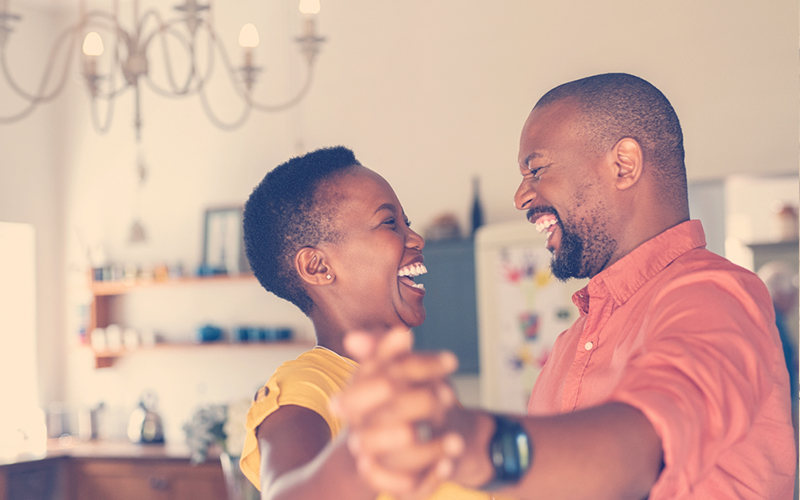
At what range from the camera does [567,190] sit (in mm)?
1332

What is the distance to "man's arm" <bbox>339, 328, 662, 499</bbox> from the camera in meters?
0.58

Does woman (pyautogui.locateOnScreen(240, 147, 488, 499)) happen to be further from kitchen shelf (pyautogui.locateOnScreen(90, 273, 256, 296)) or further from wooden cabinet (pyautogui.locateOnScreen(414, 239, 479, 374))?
kitchen shelf (pyautogui.locateOnScreen(90, 273, 256, 296))

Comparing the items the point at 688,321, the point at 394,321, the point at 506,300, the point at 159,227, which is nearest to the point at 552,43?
the point at 506,300

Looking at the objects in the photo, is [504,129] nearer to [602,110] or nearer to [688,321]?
[602,110]

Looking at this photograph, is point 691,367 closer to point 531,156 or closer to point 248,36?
point 531,156

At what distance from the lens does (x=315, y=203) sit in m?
1.27

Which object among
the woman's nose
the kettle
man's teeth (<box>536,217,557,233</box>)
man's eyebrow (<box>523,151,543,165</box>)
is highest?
man's eyebrow (<box>523,151,543,165</box>)

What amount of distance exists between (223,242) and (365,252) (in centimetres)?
416

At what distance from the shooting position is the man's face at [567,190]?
1.32m

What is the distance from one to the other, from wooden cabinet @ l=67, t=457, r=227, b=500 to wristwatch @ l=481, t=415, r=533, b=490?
4.09m

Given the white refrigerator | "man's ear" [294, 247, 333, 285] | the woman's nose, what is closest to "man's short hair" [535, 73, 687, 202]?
the woman's nose

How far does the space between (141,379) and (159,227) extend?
1140 mm

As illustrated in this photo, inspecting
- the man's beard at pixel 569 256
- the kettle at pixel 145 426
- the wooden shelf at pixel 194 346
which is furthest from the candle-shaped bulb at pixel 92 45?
the kettle at pixel 145 426

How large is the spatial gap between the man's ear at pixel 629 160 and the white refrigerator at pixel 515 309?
2685 millimetres
